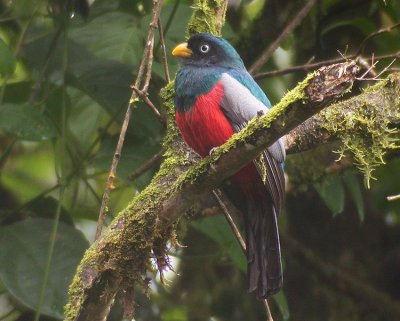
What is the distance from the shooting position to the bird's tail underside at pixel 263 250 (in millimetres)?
3877

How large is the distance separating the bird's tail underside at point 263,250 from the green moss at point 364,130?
571mm

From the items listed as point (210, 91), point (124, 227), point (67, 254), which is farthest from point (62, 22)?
point (124, 227)

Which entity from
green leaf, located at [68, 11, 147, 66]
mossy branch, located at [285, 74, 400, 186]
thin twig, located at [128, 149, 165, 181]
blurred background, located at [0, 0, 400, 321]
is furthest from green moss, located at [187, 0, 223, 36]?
mossy branch, located at [285, 74, 400, 186]

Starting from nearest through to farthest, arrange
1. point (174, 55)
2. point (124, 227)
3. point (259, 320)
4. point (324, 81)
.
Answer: point (324, 81), point (124, 227), point (174, 55), point (259, 320)

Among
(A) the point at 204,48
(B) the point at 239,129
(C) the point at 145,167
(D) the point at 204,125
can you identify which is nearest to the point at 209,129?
(D) the point at 204,125

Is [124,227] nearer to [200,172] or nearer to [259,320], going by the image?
[200,172]

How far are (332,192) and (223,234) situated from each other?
2.35 feet

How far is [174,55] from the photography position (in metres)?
4.42

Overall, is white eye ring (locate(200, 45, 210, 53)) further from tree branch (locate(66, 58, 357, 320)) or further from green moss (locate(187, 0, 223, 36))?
tree branch (locate(66, 58, 357, 320))

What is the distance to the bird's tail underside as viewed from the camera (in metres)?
3.88

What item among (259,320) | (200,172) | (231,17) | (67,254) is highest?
(200,172)

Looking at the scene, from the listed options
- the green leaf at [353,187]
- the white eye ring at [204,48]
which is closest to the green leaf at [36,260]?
the white eye ring at [204,48]

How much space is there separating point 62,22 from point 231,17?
1485 millimetres

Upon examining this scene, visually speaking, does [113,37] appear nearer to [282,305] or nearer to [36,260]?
[36,260]
